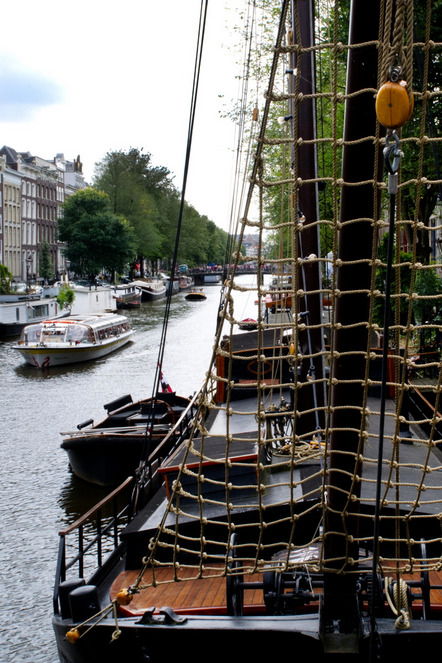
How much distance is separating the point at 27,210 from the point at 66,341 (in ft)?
139

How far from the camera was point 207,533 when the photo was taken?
24.5ft

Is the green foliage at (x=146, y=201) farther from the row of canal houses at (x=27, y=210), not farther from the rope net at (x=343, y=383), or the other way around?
the rope net at (x=343, y=383)

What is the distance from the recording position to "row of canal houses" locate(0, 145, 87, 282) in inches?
2650

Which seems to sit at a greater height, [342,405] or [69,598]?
[342,405]

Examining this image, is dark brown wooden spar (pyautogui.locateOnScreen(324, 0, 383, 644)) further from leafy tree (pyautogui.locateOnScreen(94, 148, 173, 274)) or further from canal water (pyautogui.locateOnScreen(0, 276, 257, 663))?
leafy tree (pyautogui.locateOnScreen(94, 148, 173, 274))

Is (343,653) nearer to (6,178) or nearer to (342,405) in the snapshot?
(342,405)

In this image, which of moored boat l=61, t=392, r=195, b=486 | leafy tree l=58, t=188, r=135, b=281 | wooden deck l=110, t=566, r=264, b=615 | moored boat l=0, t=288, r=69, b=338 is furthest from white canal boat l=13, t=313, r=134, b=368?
leafy tree l=58, t=188, r=135, b=281

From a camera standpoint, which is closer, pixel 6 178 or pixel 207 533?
pixel 207 533

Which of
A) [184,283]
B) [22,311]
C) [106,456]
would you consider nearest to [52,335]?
[22,311]

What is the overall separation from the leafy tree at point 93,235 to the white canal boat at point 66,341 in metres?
32.0

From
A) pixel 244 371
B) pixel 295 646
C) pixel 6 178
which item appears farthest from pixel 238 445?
pixel 6 178

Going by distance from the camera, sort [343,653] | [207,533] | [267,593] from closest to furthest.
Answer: [343,653] → [267,593] → [207,533]

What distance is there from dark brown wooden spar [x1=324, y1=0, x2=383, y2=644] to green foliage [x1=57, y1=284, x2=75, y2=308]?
47.1m

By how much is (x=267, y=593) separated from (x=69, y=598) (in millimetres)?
1623
